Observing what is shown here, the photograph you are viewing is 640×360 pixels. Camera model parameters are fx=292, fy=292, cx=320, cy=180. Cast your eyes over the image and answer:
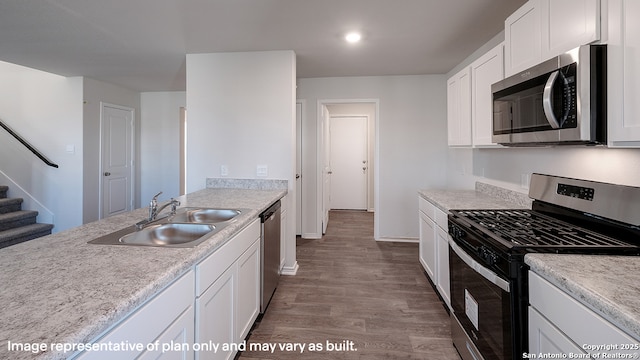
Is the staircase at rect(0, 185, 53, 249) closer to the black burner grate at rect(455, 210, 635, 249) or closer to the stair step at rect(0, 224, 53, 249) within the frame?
the stair step at rect(0, 224, 53, 249)

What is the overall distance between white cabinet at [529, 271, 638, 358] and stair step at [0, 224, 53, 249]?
5.00 m

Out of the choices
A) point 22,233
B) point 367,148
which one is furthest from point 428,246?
point 22,233

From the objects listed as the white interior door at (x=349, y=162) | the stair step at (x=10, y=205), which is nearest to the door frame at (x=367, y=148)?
the white interior door at (x=349, y=162)

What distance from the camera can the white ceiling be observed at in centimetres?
218

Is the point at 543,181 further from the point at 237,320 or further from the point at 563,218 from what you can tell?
the point at 237,320

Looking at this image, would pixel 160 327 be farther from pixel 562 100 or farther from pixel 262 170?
pixel 262 170

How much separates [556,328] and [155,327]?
1.35m

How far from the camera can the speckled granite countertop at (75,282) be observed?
650 mm

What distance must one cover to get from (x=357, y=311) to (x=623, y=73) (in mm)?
2109

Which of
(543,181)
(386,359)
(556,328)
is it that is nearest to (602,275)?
(556,328)

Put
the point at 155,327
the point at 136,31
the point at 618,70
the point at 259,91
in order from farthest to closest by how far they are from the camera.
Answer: the point at 259,91, the point at 136,31, the point at 618,70, the point at 155,327

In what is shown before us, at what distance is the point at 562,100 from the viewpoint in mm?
1345

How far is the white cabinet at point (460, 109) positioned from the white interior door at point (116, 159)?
198 inches

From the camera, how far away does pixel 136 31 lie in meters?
2.63
